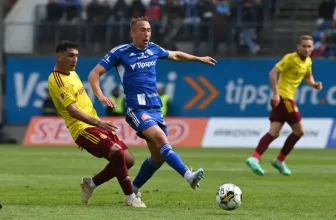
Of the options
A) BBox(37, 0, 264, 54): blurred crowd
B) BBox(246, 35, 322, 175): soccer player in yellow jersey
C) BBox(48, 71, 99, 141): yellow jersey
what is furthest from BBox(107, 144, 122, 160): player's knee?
BBox(37, 0, 264, 54): blurred crowd

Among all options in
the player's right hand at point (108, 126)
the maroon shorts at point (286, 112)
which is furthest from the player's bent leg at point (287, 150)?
the player's right hand at point (108, 126)

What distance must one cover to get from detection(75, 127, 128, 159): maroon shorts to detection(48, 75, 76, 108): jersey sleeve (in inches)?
19.4

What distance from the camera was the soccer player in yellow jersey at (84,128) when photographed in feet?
37.3

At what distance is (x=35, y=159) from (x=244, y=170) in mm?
5133

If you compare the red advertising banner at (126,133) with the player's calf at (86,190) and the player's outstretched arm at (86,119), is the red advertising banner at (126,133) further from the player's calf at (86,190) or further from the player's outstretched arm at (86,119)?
the player's outstretched arm at (86,119)

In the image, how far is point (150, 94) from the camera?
12.0 metres

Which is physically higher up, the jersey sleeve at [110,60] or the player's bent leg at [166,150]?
the jersey sleeve at [110,60]

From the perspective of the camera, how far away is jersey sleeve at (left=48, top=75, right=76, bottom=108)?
11.3 meters

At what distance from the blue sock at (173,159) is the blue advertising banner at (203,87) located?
18982 mm

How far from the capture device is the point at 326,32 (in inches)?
1195

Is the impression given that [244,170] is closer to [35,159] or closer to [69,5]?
[35,159]

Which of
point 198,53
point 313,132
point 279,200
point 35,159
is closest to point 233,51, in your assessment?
point 198,53

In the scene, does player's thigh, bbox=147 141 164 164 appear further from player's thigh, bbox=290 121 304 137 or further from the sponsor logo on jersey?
player's thigh, bbox=290 121 304 137

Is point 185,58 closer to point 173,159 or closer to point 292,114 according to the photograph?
point 173,159
